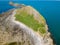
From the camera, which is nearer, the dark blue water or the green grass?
the green grass

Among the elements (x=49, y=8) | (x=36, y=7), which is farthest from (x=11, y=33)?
(x=49, y=8)

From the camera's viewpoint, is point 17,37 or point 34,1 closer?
point 17,37

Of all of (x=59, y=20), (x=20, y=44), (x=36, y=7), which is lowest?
(x=20, y=44)

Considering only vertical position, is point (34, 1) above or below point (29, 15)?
above

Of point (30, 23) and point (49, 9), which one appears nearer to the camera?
point (30, 23)

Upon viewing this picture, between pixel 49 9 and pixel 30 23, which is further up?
pixel 49 9

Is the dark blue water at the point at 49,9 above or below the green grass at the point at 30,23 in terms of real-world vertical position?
above

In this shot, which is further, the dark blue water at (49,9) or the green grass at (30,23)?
the dark blue water at (49,9)

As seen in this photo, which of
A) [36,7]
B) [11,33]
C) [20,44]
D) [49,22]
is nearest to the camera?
[20,44]

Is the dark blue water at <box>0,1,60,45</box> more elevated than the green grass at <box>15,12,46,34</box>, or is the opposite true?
the dark blue water at <box>0,1,60,45</box>

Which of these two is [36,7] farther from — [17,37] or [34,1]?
[17,37]

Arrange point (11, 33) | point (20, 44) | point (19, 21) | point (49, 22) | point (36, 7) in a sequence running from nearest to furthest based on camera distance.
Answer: point (20, 44) → point (11, 33) → point (19, 21) → point (49, 22) → point (36, 7)
